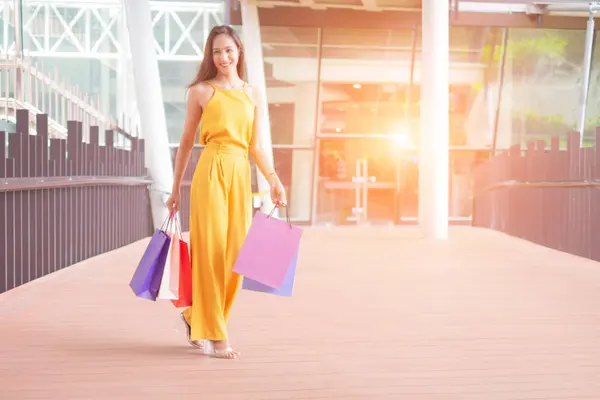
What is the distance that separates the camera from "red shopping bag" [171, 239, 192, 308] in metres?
4.93

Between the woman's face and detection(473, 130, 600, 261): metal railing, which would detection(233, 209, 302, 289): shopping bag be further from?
detection(473, 130, 600, 261): metal railing

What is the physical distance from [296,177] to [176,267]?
61.9ft

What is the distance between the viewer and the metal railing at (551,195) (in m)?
11.2

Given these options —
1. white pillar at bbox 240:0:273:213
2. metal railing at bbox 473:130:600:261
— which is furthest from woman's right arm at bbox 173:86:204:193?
white pillar at bbox 240:0:273:213

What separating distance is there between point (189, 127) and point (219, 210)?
50 centimetres

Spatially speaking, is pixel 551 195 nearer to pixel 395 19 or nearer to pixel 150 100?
pixel 150 100

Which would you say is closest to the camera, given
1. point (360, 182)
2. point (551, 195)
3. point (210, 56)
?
point (210, 56)

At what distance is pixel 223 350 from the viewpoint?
4.86 meters

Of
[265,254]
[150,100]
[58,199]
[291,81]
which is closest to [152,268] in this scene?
[265,254]

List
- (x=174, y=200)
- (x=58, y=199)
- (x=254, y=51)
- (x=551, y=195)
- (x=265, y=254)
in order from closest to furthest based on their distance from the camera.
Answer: (x=265, y=254) → (x=174, y=200) → (x=58, y=199) → (x=551, y=195) → (x=254, y=51)

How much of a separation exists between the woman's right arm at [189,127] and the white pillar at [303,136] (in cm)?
1858

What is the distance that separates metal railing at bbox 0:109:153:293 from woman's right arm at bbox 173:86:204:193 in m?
2.36

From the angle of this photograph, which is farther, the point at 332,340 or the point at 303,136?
the point at 303,136

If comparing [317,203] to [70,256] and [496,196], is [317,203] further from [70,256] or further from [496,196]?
[70,256]
